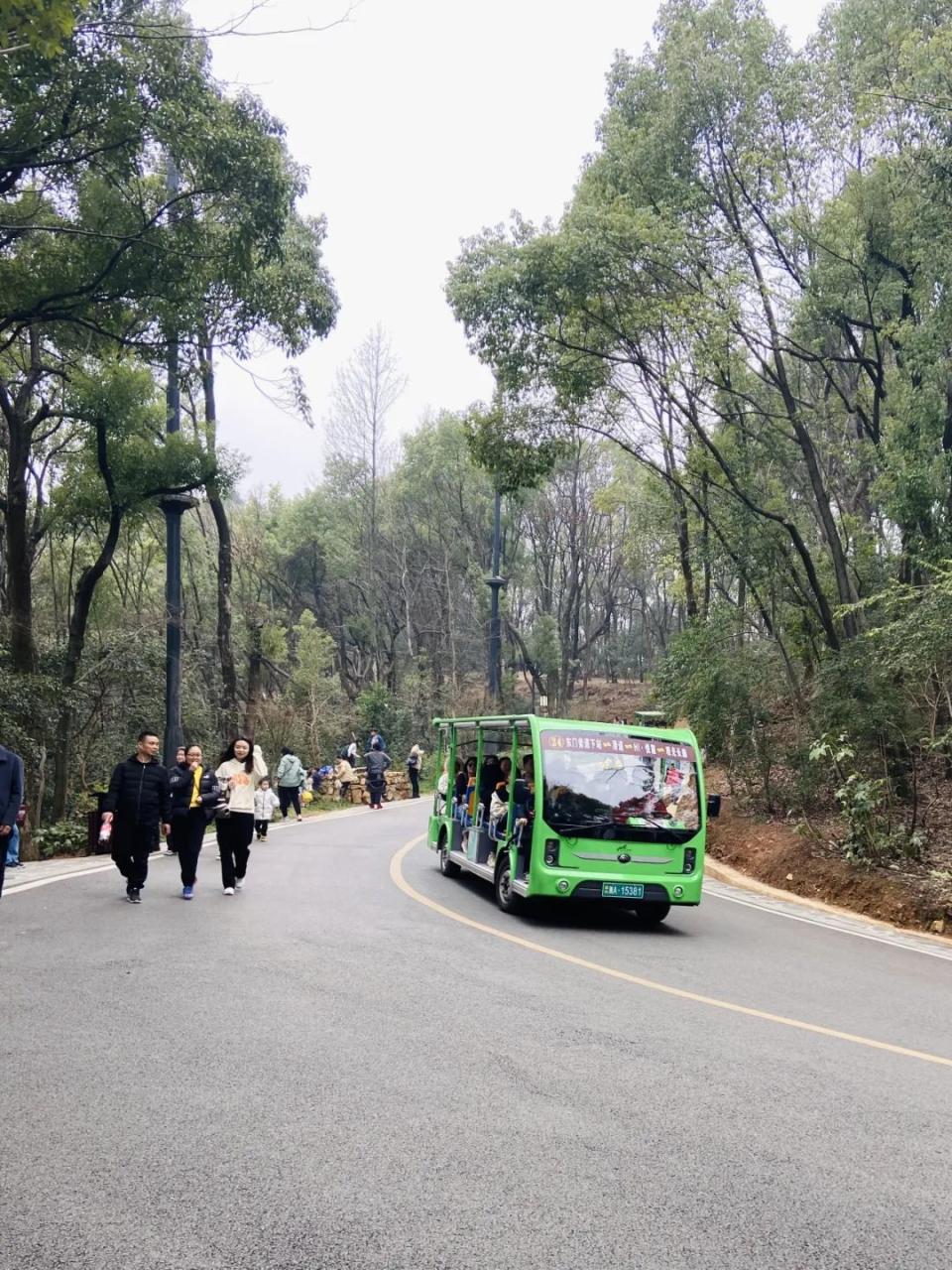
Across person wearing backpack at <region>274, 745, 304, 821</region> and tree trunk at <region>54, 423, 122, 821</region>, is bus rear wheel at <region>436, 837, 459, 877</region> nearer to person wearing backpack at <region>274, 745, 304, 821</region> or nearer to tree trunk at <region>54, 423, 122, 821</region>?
tree trunk at <region>54, 423, 122, 821</region>

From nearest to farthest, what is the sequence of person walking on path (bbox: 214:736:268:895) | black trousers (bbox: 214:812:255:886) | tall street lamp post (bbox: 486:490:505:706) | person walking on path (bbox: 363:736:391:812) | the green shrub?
person walking on path (bbox: 214:736:268:895) < black trousers (bbox: 214:812:255:886) < the green shrub < person walking on path (bbox: 363:736:391:812) < tall street lamp post (bbox: 486:490:505:706)

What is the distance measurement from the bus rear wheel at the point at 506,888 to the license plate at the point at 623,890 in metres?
1.14

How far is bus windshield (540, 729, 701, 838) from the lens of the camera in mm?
11352

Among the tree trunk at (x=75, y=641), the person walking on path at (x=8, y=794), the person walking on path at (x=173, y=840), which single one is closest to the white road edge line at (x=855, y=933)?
the person walking on path at (x=173, y=840)

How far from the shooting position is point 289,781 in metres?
23.5

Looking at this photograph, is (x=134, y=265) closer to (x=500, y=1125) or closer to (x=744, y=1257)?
(x=500, y=1125)

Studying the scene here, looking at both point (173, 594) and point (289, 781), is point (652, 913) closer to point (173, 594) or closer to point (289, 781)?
point (173, 594)

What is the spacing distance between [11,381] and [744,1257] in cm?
2149

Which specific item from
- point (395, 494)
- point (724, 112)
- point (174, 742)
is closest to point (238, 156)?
point (724, 112)

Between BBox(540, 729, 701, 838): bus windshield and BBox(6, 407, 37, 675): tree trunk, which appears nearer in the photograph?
BBox(540, 729, 701, 838): bus windshield

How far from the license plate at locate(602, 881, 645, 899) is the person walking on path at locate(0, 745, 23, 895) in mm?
5796

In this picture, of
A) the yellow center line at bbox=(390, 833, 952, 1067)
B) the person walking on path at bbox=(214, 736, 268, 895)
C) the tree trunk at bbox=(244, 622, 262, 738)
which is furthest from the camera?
the tree trunk at bbox=(244, 622, 262, 738)

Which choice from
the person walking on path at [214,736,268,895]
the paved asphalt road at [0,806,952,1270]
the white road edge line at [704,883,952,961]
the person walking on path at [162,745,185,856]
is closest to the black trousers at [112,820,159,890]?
the person walking on path at [214,736,268,895]

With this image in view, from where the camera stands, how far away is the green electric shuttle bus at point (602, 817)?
11.2 meters
